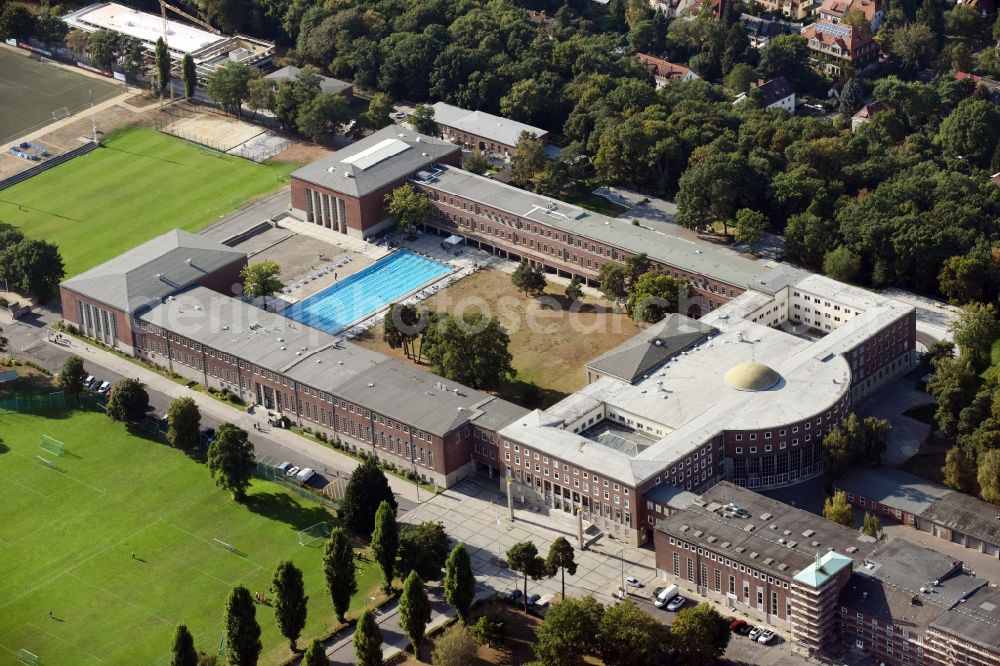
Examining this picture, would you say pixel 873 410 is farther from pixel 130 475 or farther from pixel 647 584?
pixel 130 475

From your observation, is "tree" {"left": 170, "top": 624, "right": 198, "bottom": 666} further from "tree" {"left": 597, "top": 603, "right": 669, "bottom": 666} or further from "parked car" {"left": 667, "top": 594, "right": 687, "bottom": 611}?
"parked car" {"left": 667, "top": 594, "right": 687, "bottom": 611}

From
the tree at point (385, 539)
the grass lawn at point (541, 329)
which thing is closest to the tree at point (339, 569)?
the tree at point (385, 539)

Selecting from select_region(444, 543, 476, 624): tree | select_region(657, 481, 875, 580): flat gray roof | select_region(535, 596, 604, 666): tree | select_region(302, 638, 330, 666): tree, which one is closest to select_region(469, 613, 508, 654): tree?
select_region(444, 543, 476, 624): tree

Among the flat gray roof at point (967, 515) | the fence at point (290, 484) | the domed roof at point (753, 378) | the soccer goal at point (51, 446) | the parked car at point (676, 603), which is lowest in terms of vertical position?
the parked car at point (676, 603)

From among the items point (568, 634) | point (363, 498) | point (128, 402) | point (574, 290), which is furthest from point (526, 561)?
point (574, 290)

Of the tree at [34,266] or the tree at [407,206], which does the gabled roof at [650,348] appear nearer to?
the tree at [407,206]
